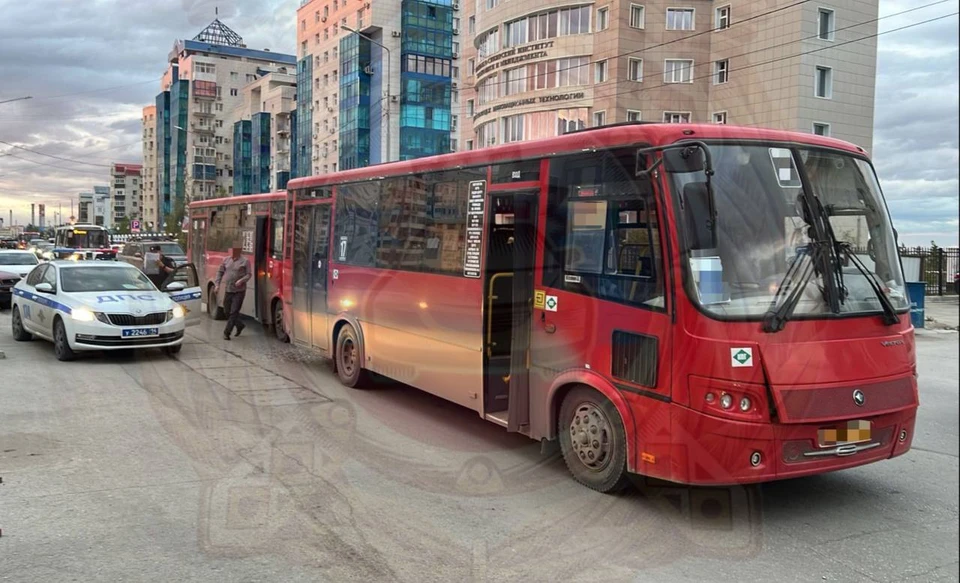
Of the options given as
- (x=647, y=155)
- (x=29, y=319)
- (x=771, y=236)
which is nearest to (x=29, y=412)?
(x=29, y=319)

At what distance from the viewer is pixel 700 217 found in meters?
4.87

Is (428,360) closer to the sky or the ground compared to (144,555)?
closer to the sky

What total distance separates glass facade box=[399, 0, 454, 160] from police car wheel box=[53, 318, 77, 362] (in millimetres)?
6089

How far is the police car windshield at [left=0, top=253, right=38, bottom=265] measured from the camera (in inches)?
827

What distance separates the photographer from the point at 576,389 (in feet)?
19.4

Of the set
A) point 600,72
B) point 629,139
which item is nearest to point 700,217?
point 629,139

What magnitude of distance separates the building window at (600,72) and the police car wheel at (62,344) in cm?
1166

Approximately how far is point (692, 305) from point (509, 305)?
2.21m

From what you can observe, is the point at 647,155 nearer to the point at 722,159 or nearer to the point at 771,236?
the point at 722,159

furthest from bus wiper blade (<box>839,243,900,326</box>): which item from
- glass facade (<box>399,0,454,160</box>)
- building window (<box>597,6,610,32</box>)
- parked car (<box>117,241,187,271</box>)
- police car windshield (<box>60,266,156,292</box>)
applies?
parked car (<box>117,241,187,271</box>)

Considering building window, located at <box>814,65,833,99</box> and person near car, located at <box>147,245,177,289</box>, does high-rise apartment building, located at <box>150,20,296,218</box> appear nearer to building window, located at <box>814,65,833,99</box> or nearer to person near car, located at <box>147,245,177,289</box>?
person near car, located at <box>147,245,177,289</box>

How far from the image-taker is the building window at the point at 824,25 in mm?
9792

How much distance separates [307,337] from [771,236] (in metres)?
7.78

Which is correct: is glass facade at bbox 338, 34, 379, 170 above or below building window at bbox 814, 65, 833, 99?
above
